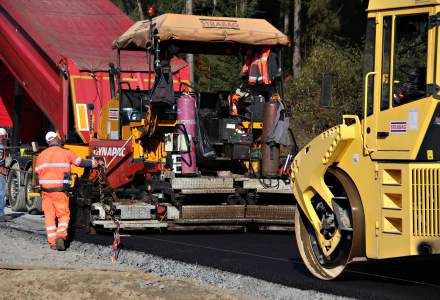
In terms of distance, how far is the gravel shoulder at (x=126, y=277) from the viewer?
8.52 metres

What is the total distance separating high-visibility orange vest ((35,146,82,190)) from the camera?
1231 cm

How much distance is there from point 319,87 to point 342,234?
22819mm

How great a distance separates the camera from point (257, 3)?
41.4m

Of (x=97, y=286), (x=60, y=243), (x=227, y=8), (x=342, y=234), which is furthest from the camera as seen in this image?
(x=227, y=8)

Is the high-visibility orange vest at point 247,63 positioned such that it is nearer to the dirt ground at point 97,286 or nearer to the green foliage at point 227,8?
the dirt ground at point 97,286

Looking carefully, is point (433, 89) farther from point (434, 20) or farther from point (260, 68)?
point (260, 68)

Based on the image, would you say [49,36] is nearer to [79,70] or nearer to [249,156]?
[79,70]

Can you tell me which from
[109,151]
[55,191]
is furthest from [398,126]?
[109,151]

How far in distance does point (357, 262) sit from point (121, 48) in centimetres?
754

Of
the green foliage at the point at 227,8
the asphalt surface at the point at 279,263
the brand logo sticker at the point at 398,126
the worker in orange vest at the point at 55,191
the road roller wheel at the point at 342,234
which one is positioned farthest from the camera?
the green foliage at the point at 227,8

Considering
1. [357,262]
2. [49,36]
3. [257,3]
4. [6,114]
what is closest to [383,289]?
[357,262]

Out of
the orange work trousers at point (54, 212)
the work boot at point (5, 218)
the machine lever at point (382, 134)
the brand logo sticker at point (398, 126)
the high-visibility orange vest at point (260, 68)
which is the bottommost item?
the work boot at point (5, 218)

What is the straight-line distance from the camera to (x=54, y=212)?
40.7ft

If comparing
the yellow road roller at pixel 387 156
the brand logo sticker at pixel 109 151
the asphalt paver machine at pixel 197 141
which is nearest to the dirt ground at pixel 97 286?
the yellow road roller at pixel 387 156
